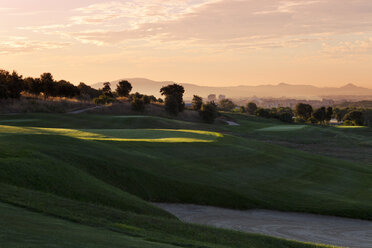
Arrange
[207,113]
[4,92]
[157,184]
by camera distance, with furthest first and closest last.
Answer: [207,113] < [4,92] < [157,184]

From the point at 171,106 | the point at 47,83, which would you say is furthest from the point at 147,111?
the point at 47,83

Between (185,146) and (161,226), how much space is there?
1834 cm

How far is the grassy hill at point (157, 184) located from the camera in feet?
44.4

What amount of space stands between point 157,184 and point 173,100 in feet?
278

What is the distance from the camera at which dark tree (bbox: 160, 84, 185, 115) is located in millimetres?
107312

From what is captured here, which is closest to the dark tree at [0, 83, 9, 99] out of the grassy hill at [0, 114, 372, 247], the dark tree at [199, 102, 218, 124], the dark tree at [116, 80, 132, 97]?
the grassy hill at [0, 114, 372, 247]

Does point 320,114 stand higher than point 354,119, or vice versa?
point 320,114

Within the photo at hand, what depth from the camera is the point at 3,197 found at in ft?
46.1

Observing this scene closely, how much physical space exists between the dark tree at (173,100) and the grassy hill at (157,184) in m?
67.6

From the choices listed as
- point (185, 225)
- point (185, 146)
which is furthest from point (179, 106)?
point (185, 225)

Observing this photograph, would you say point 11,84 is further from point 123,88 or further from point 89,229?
point 89,229

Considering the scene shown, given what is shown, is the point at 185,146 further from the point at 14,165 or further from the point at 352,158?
the point at 352,158

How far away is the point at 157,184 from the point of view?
23672 millimetres

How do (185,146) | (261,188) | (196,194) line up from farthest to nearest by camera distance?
(185,146)
(261,188)
(196,194)
